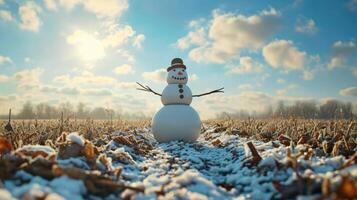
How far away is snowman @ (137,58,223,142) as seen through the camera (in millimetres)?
9734

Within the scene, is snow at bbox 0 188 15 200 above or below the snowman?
below

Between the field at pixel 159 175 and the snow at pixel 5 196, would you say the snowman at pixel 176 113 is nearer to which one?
the field at pixel 159 175

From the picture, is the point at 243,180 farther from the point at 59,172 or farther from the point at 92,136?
the point at 92,136

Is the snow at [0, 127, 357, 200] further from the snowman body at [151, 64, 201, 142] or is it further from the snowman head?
the snowman head

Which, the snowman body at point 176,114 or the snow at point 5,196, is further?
the snowman body at point 176,114

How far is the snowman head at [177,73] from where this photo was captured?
10.5 meters

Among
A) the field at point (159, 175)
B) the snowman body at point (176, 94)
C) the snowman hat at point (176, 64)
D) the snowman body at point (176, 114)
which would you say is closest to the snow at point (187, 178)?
the field at point (159, 175)

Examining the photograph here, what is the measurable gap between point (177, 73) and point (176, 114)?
1456 millimetres

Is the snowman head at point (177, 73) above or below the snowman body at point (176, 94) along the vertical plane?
above

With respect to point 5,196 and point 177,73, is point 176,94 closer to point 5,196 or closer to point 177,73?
point 177,73

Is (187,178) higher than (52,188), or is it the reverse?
(52,188)

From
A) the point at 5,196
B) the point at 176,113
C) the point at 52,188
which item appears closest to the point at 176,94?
the point at 176,113

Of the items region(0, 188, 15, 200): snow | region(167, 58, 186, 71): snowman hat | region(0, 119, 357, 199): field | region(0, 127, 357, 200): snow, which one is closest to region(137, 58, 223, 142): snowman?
region(167, 58, 186, 71): snowman hat

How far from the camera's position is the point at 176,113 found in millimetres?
9805
